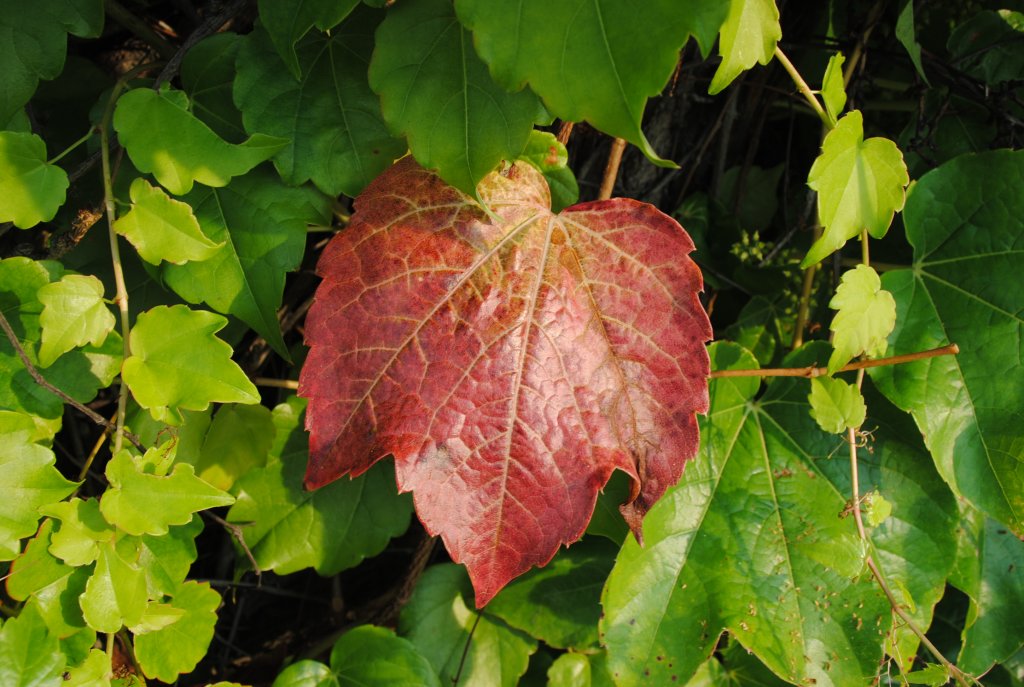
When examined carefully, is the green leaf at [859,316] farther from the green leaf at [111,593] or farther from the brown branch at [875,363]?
the green leaf at [111,593]

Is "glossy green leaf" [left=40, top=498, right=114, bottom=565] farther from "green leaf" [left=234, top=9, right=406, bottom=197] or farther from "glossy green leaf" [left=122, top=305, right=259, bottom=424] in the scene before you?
"green leaf" [left=234, top=9, right=406, bottom=197]

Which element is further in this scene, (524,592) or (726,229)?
(726,229)

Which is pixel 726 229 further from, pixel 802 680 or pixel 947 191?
pixel 802 680

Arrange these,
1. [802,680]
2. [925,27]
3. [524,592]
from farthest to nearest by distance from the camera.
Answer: [925,27]
[524,592]
[802,680]

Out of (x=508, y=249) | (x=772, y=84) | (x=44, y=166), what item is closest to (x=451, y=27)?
(x=508, y=249)

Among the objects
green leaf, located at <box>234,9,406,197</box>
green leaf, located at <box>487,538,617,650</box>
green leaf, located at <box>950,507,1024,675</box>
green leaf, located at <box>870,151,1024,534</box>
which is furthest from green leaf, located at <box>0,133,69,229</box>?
green leaf, located at <box>950,507,1024,675</box>

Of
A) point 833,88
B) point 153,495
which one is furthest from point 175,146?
point 833,88

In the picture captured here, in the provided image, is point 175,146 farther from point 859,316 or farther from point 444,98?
point 859,316
